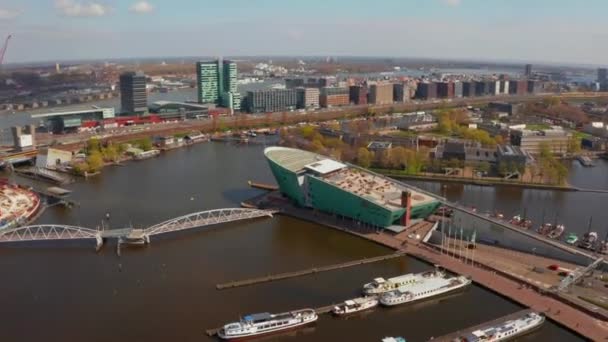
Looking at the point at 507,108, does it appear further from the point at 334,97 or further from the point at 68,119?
the point at 68,119

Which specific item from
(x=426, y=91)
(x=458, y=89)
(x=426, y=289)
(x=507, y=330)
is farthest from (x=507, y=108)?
(x=507, y=330)

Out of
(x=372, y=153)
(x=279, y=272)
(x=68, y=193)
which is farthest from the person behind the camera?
(x=372, y=153)

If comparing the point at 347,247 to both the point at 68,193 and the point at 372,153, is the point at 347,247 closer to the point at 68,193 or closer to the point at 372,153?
the point at 372,153

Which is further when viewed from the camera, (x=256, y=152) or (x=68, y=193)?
(x=256, y=152)

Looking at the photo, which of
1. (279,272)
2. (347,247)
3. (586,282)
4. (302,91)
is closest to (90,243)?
(279,272)

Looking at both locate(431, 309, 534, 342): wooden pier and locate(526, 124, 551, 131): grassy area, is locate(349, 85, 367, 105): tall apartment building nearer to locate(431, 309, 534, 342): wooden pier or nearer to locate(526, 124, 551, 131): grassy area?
locate(526, 124, 551, 131): grassy area

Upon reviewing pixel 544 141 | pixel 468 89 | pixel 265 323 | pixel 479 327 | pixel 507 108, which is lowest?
pixel 479 327

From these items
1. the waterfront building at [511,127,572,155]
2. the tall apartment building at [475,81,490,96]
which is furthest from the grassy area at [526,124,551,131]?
the tall apartment building at [475,81,490,96]
